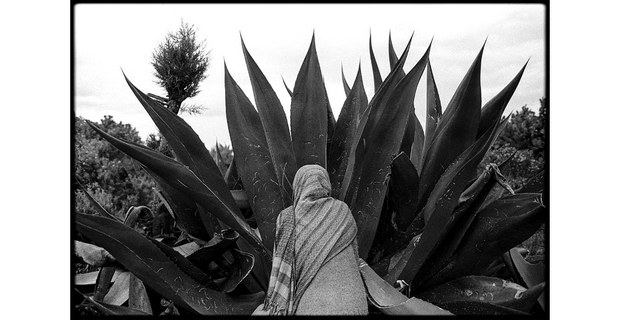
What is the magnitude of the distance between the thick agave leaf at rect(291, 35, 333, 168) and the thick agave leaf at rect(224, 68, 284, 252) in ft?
0.44

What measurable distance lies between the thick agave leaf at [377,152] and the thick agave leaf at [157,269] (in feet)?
1.69

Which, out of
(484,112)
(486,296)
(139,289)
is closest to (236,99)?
(139,289)

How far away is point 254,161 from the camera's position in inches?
100.0

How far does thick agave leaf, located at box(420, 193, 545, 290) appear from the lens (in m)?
2.34

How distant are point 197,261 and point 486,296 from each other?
3.68ft

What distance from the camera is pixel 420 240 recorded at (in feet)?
7.73

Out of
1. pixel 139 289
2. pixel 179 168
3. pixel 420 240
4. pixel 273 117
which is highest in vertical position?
pixel 273 117

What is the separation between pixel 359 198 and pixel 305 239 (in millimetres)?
437

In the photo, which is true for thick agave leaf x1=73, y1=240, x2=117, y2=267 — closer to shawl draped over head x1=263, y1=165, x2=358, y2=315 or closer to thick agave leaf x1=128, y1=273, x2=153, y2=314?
thick agave leaf x1=128, y1=273, x2=153, y2=314

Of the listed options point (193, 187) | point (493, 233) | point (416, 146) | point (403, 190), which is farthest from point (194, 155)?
point (493, 233)

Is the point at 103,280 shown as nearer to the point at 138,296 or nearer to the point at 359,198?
the point at 138,296

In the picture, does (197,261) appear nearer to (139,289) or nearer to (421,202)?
(139,289)

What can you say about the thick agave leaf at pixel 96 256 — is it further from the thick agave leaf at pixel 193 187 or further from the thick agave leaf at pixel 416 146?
the thick agave leaf at pixel 416 146

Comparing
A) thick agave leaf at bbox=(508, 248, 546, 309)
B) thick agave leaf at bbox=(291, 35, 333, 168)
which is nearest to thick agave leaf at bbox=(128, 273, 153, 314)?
thick agave leaf at bbox=(291, 35, 333, 168)
